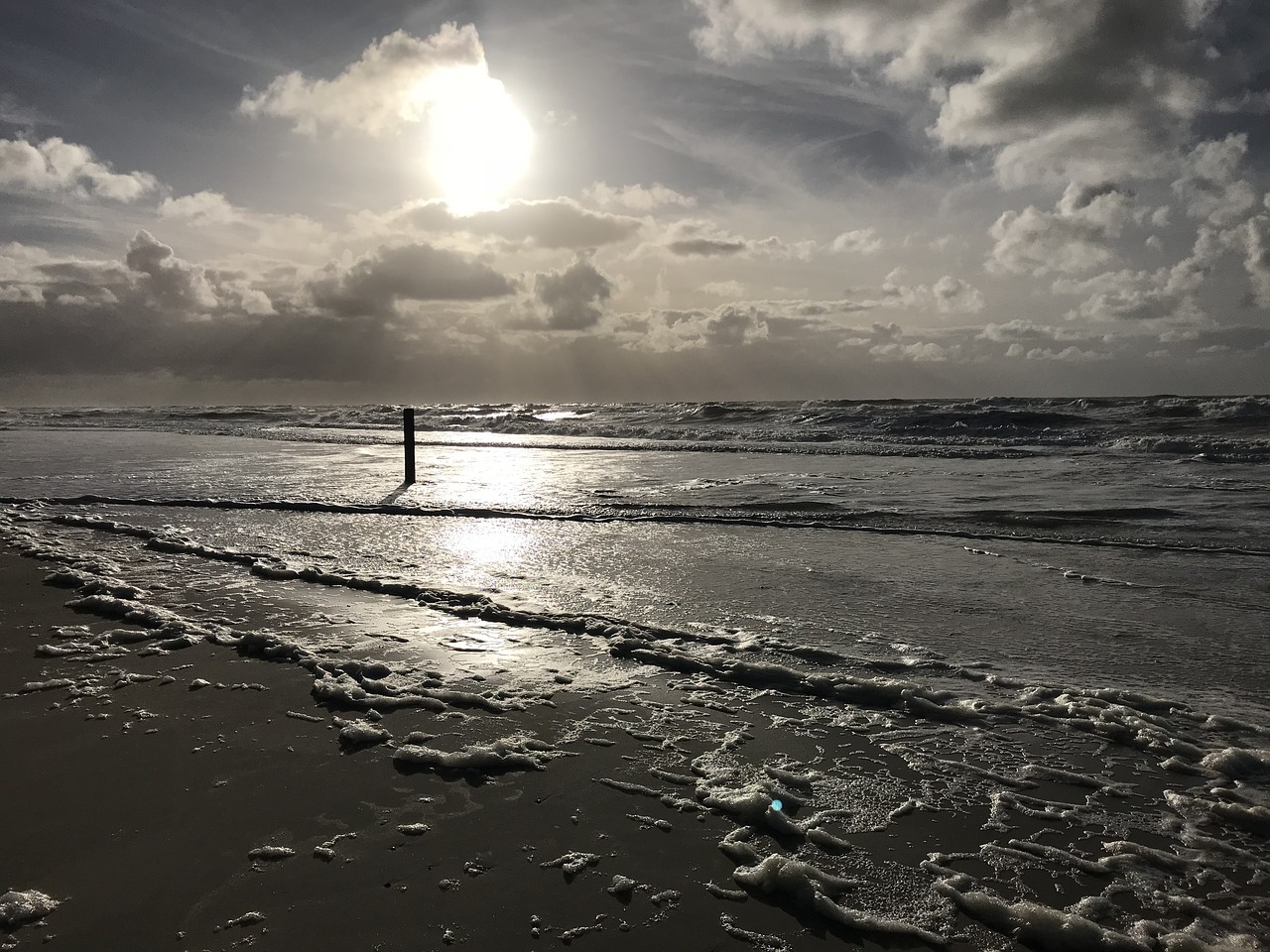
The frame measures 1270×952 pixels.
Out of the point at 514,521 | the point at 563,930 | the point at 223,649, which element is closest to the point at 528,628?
the point at 223,649

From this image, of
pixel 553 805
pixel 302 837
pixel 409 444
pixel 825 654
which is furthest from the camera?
pixel 409 444

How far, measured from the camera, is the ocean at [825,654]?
9.23ft

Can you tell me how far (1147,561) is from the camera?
7926 millimetres

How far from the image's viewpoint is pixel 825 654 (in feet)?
16.3

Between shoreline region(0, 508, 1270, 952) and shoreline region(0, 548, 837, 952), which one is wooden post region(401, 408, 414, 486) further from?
shoreline region(0, 548, 837, 952)

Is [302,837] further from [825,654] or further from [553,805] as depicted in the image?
[825,654]

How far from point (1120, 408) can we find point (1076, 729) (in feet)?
121

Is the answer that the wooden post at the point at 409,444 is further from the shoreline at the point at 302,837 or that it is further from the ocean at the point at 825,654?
the shoreline at the point at 302,837

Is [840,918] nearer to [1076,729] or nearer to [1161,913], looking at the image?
[1161,913]

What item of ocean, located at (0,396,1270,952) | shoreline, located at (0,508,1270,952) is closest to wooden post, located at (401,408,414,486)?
ocean, located at (0,396,1270,952)

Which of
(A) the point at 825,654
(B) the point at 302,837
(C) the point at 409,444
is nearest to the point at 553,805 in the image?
(B) the point at 302,837

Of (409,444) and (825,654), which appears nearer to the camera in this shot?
(825,654)

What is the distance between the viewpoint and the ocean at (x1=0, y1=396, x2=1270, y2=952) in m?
2.81

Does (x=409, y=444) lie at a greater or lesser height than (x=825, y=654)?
greater
